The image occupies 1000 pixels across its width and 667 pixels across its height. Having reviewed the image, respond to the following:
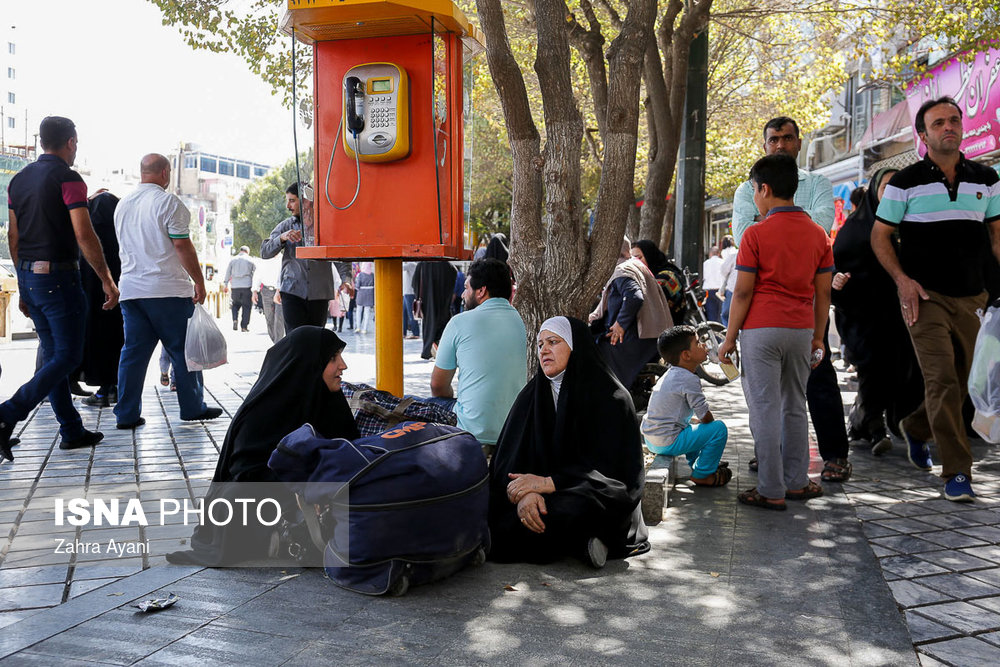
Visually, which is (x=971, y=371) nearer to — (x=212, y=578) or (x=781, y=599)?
(x=781, y=599)

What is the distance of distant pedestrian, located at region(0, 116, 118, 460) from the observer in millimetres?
6328

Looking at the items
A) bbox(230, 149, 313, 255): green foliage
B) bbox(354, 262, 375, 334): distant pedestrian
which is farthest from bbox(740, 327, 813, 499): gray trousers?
bbox(230, 149, 313, 255): green foliage

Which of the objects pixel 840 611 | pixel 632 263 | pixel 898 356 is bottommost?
pixel 840 611

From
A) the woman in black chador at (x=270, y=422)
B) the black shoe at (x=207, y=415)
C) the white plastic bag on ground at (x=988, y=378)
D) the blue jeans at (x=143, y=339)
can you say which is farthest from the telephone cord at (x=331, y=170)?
the white plastic bag on ground at (x=988, y=378)

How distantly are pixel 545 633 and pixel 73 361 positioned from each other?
4.21 metres

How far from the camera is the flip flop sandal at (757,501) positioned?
207 inches

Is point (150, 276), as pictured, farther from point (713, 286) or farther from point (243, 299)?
point (243, 299)

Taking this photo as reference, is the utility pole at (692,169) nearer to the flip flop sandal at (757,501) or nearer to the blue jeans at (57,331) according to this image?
the flip flop sandal at (757,501)

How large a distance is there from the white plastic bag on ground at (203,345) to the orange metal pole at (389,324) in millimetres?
1886

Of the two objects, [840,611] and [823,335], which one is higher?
[823,335]

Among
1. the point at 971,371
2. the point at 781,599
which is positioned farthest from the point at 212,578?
the point at 971,371

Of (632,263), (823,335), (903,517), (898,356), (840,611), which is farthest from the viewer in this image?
(632,263)

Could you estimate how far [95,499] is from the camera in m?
5.11

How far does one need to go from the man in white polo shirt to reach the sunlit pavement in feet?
5.55
